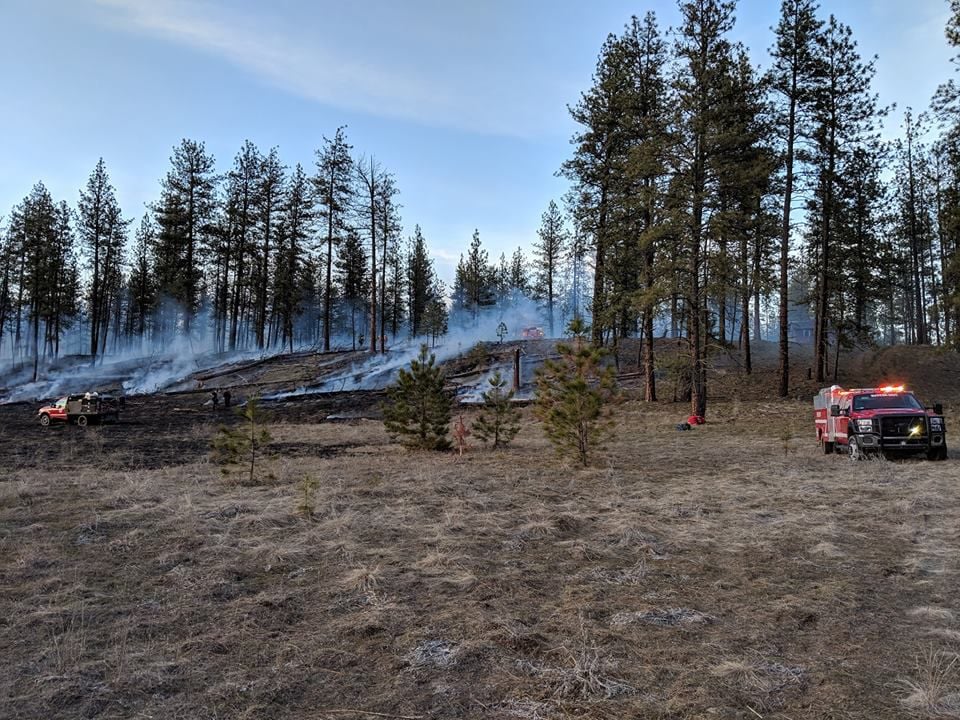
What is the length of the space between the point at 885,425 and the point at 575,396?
23.9 ft

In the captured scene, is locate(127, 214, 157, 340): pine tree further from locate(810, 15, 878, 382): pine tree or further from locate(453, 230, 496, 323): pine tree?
locate(810, 15, 878, 382): pine tree

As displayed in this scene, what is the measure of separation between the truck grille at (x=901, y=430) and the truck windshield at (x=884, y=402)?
0.58 metres

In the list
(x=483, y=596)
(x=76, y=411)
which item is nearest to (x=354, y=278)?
(x=76, y=411)

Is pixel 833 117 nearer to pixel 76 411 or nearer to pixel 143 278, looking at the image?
pixel 76 411

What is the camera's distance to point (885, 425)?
12.7m

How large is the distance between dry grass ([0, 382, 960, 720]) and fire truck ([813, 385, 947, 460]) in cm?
322

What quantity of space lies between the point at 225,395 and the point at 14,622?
27.7 meters

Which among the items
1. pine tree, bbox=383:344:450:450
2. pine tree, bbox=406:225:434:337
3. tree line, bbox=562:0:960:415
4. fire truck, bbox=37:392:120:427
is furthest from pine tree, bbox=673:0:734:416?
pine tree, bbox=406:225:434:337

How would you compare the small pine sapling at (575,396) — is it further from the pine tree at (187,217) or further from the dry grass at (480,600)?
the pine tree at (187,217)

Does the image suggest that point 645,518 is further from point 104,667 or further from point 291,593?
point 104,667

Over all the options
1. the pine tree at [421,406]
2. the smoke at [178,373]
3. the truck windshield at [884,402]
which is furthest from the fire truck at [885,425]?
the smoke at [178,373]

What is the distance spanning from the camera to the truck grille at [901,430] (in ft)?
41.3

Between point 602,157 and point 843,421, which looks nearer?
point 843,421

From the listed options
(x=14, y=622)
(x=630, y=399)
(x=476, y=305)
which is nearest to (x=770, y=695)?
(x=14, y=622)
